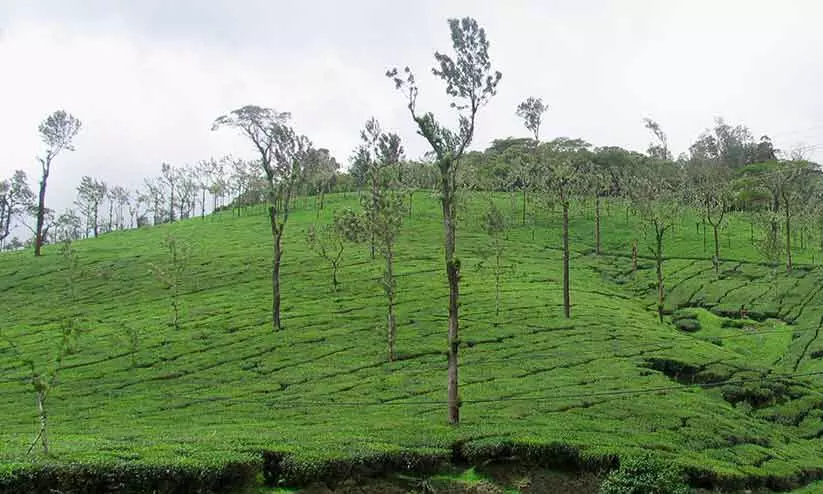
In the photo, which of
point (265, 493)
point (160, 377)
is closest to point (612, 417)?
point (265, 493)

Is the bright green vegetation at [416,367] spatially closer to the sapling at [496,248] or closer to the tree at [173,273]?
the tree at [173,273]

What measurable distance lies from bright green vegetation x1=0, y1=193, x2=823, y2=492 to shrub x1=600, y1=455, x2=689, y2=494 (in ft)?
5.20

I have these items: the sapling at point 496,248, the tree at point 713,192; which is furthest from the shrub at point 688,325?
the tree at point 713,192

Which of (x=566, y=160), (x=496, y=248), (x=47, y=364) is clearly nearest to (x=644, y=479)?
(x=47, y=364)

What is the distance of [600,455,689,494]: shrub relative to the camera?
23.6 metres

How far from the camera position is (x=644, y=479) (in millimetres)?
23688

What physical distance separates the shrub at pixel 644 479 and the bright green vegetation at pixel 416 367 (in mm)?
1586

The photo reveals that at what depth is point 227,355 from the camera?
4381 cm

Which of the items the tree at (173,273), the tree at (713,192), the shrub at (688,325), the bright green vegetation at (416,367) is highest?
the tree at (713,192)

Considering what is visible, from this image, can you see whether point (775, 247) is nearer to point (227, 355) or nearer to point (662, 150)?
point (227, 355)

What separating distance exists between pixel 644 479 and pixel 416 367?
62.2ft

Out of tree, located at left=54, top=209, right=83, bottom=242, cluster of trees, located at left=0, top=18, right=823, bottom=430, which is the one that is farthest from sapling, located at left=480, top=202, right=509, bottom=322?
tree, located at left=54, top=209, right=83, bottom=242

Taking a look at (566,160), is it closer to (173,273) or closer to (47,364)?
(173,273)

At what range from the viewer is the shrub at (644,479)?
23.6 metres
